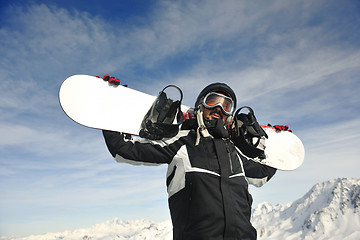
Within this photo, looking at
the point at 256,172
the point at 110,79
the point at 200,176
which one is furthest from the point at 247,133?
the point at 110,79

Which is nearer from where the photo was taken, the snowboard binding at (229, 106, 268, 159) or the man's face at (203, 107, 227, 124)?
the man's face at (203, 107, 227, 124)

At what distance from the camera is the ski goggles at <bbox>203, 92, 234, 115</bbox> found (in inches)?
239

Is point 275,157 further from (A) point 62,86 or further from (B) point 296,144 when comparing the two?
(A) point 62,86

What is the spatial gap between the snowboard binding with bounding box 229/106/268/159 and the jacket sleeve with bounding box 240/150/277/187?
0.76ft

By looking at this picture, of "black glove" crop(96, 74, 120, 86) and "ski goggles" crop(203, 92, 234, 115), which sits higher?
"black glove" crop(96, 74, 120, 86)

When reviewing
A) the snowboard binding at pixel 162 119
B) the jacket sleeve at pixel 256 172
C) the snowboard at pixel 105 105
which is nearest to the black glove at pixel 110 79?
the snowboard at pixel 105 105

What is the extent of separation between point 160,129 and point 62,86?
2.57m

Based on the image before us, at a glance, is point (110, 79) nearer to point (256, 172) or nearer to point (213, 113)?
point (213, 113)

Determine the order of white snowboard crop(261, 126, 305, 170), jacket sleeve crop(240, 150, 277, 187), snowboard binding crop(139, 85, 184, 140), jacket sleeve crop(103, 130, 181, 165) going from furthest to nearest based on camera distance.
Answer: white snowboard crop(261, 126, 305, 170) < jacket sleeve crop(240, 150, 277, 187) < snowboard binding crop(139, 85, 184, 140) < jacket sleeve crop(103, 130, 181, 165)

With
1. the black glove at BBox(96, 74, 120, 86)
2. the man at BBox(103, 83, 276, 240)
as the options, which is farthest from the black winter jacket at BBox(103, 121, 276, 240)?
the black glove at BBox(96, 74, 120, 86)

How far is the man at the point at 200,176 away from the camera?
14.9 feet

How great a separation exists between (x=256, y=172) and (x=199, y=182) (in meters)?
2.12

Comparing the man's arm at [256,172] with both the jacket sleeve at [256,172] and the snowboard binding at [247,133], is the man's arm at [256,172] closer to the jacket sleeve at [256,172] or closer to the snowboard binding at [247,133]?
the jacket sleeve at [256,172]

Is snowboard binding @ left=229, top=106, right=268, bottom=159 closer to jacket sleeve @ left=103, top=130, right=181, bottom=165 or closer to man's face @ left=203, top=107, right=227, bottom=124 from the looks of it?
man's face @ left=203, top=107, right=227, bottom=124
